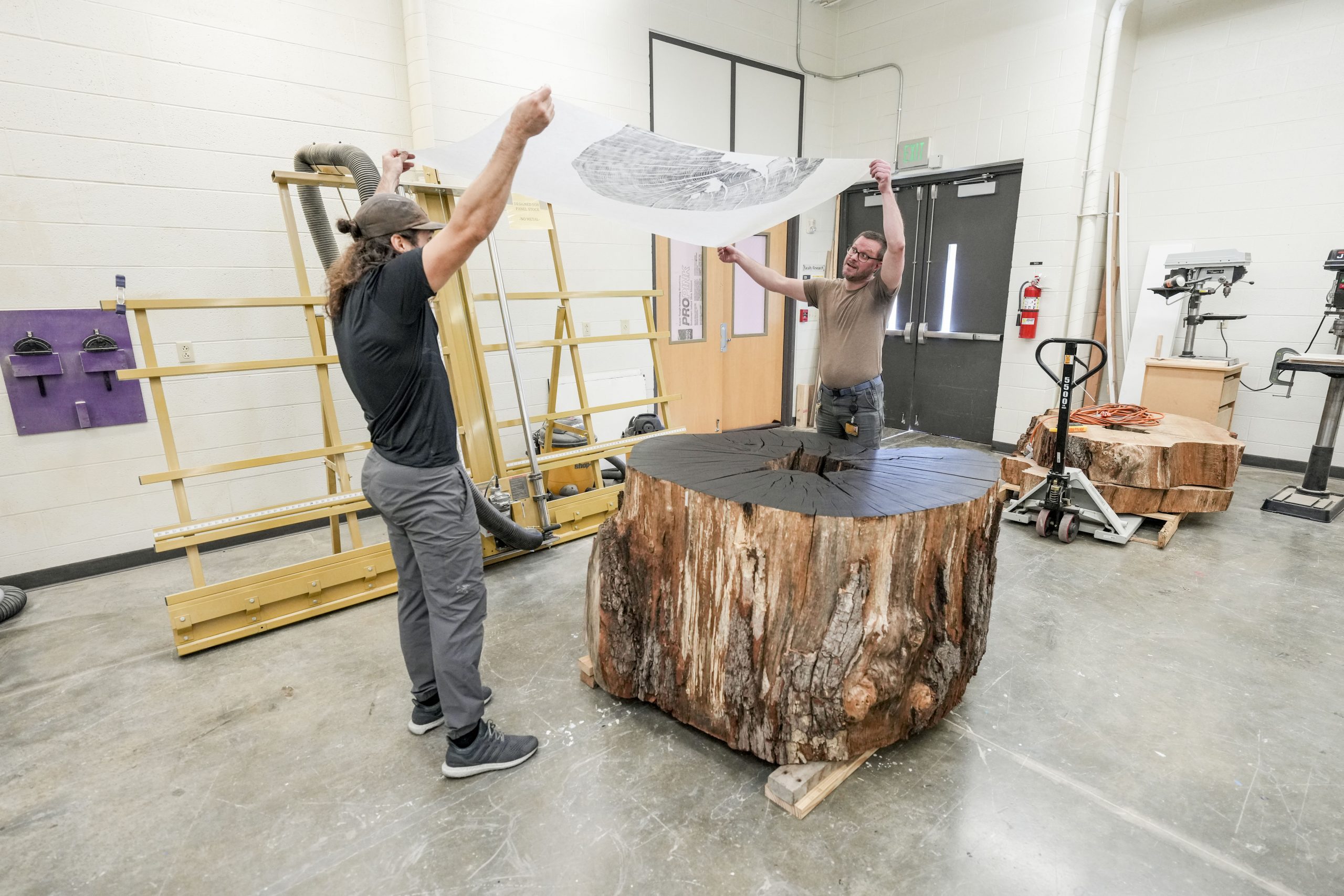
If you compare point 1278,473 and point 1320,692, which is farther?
point 1278,473

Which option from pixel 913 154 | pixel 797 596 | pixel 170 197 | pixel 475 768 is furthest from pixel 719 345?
pixel 475 768

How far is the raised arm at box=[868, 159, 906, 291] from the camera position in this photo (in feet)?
7.45

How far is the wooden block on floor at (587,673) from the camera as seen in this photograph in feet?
7.00

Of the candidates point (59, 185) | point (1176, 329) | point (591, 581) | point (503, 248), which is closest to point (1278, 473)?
point (1176, 329)

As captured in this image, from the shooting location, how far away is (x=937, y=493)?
1727 mm

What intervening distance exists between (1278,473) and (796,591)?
4.75 meters

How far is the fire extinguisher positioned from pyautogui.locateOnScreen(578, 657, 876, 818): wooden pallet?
412 cm

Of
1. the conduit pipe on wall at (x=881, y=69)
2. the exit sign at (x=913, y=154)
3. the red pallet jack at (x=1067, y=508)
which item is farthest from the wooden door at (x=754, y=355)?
the red pallet jack at (x=1067, y=508)

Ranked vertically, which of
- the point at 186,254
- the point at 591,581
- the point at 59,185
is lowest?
the point at 591,581

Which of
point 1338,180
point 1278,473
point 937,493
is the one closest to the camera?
point 937,493

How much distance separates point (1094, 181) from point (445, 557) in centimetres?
501

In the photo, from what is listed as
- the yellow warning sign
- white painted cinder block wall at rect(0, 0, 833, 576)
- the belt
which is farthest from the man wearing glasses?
white painted cinder block wall at rect(0, 0, 833, 576)

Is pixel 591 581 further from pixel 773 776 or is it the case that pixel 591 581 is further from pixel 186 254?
pixel 186 254

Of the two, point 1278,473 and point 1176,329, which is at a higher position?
point 1176,329
